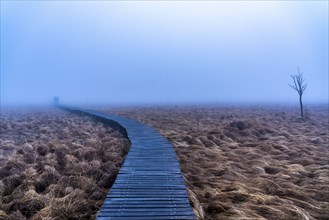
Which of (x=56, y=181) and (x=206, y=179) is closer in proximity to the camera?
(x=56, y=181)

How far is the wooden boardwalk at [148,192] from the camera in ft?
22.1

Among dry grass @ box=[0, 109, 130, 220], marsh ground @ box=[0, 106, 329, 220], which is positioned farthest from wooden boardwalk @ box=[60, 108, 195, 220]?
dry grass @ box=[0, 109, 130, 220]

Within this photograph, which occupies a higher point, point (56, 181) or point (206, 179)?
point (56, 181)

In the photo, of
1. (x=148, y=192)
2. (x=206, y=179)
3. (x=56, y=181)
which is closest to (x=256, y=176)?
(x=206, y=179)

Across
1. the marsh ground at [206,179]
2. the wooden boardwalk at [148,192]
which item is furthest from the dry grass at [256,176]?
the wooden boardwalk at [148,192]

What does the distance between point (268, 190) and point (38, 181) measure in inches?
278

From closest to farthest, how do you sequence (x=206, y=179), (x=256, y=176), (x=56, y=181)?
(x=56, y=181) → (x=206, y=179) → (x=256, y=176)

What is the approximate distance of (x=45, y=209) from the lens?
7961 mm

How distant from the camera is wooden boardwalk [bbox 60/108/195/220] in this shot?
22.1 feet

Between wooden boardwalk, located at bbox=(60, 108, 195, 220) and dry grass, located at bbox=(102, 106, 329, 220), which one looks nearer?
wooden boardwalk, located at bbox=(60, 108, 195, 220)

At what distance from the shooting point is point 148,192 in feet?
26.5

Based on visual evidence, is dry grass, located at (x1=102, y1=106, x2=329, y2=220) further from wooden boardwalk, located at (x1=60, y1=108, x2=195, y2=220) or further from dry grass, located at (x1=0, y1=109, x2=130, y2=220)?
dry grass, located at (x1=0, y1=109, x2=130, y2=220)

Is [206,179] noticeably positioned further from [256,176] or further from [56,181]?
[56,181]

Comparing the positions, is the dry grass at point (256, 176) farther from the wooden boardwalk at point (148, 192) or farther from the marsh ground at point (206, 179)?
the wooden boardwalk at point (148, 192)
